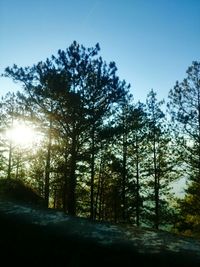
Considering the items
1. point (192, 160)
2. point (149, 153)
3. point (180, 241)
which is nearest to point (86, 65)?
point (192, 160)

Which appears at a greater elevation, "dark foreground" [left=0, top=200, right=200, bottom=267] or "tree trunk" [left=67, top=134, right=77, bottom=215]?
"tree trunk" [left=67, top=134, right=77, bottom=215]

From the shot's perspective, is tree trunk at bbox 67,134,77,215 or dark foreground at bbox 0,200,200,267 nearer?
dark foreground at bbox 0,200,200,267

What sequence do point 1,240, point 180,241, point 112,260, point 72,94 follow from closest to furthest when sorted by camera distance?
1. point 112,260
2. point 180,241
3. point 1,240
4. point 72,94

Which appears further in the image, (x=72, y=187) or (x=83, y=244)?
(x=72, y=187)

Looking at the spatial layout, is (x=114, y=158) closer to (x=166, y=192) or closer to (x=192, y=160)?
(x=166, y=192)

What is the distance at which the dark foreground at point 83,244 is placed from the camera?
3248 mm

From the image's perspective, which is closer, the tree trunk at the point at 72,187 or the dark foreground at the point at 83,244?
the dark foreground at the point at 83,244

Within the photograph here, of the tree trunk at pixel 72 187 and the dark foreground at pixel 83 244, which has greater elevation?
the tree trunk at pixel 72 187

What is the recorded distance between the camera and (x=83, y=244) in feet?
11.6

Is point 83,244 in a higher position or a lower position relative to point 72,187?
lower

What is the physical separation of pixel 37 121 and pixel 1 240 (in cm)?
1810

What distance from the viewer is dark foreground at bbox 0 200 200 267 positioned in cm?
325

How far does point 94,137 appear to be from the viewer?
2130 cm

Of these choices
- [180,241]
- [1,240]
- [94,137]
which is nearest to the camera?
[180,241]
